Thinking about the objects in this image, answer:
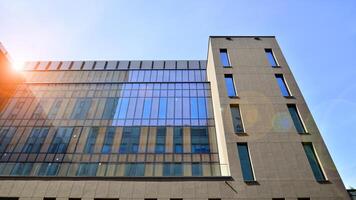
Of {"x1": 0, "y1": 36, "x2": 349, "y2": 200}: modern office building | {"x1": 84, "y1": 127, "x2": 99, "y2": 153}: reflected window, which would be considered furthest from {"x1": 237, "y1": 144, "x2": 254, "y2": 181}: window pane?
{"x1": 84, "y1": 127, "x2": 99, "y2": 153}: reflected window

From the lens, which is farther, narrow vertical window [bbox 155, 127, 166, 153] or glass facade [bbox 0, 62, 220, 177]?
narrow vertical window [bbox 155, 127, 166, 153]

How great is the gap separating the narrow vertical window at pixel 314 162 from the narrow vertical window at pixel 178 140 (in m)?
14.0

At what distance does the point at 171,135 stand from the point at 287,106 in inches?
594

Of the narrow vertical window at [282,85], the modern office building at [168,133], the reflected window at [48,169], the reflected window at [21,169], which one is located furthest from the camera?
the narrow vertical window at [282,85]

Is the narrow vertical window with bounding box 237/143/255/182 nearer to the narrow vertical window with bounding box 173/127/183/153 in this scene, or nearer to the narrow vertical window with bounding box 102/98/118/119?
the narrow vertical window with bounding box 173/127/183/153

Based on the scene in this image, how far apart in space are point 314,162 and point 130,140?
69.8 feet

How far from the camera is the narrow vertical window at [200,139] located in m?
27.0

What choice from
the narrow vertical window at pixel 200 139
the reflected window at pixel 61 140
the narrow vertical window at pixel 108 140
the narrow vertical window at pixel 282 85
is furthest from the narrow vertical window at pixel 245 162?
the reflected window at pixel 61 140

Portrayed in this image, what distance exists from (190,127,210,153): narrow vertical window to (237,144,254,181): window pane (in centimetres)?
572

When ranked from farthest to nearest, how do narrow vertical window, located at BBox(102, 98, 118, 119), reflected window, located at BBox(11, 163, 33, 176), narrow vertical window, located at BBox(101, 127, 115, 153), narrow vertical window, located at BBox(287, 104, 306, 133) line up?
→ narrow vertical window, located at BBox(102, 98, 118, 119), narrow vertical window, located at BBox(101, 127, 115, 153), narrow vertical window, located at BBox(287, 104, 306, 133), reflected window, located at BBox(11, 163, 33, 176)

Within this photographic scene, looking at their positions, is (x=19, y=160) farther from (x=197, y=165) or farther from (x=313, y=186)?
(x=313, y=186)

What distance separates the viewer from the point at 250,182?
19.2 metres

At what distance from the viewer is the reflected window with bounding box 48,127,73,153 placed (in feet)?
88.0

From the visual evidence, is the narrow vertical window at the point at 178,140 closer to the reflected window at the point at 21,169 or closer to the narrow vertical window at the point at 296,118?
the narrow vertical window at the point at 296,118
